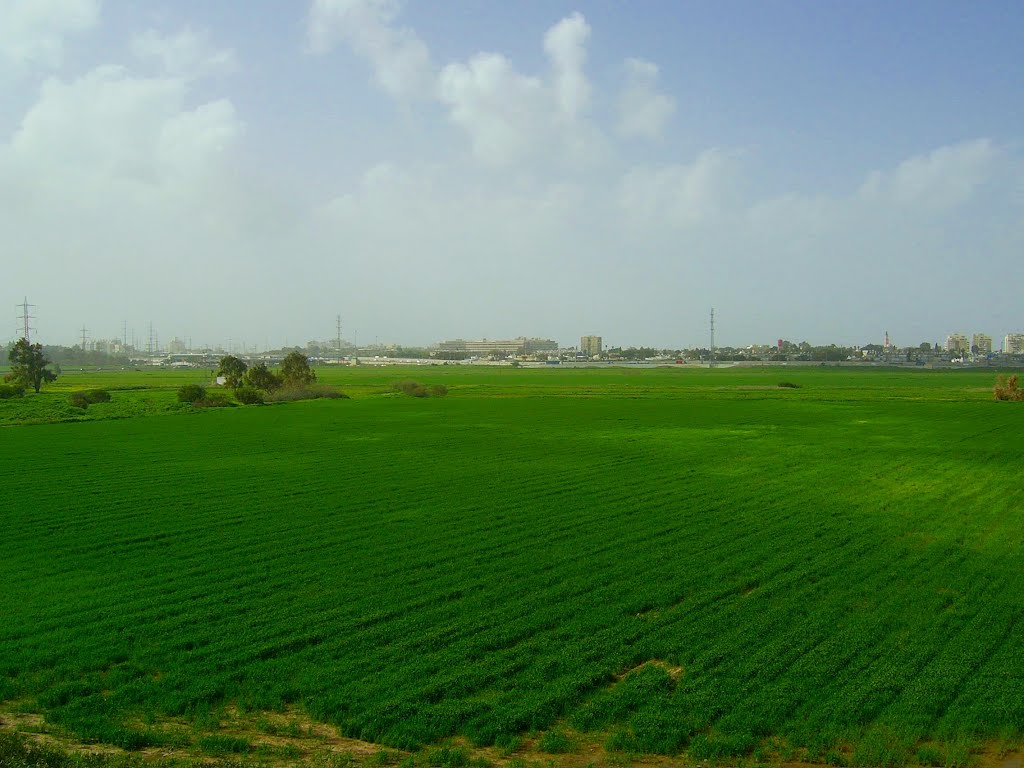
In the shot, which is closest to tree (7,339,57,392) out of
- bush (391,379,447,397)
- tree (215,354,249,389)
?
tree (215,354,249,389)

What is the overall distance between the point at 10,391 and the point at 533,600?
62.8 meters

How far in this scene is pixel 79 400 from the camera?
2360 inches

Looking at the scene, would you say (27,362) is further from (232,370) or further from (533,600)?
(533,600)

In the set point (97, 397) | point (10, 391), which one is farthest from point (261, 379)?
point (10, 391)

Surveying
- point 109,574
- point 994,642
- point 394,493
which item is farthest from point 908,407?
point 109,574

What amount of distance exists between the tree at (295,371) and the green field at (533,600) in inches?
2037

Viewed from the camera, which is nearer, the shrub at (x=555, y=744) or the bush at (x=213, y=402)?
the shrub at (x=555, y=744)

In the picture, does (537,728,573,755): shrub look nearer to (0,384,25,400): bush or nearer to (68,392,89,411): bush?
(68,392,89,411): bush

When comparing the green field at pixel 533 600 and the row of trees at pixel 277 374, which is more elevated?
the row of trees at pixel 277 374

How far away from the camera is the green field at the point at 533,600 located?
948 cm

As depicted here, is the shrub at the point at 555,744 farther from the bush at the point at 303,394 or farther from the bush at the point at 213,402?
the bush at the point at 303,394

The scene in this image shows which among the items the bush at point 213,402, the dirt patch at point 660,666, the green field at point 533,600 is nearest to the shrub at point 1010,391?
the green field at point 533,600

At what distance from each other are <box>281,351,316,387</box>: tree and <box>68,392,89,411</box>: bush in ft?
79.1

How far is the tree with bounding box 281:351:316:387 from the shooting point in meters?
84.3
